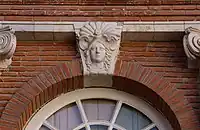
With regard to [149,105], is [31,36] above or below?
above

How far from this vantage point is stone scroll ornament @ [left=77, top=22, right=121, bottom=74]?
1005cm

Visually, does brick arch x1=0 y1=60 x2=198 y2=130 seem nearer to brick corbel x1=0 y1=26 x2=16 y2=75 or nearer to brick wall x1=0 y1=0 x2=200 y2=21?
brick corbel x1=0 y1=26 x2=16 y2=75

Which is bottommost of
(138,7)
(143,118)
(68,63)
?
(143,118)

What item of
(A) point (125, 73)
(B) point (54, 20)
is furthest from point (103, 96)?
(B) point (54, 20)

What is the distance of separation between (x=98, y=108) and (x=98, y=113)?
9cm

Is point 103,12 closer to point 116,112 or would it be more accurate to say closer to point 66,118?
point 116,112

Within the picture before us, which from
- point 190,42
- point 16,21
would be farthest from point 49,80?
point 190,42

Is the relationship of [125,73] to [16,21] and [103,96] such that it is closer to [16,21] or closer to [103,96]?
[103,96]

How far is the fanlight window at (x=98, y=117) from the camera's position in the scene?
1005 centimetres

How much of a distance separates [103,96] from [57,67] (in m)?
0.70

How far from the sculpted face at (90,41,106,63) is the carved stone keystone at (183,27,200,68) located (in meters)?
1.00

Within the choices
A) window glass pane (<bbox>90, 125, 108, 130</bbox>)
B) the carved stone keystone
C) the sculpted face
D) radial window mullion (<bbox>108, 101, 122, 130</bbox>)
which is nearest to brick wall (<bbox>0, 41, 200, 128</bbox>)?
the carved stone keystone

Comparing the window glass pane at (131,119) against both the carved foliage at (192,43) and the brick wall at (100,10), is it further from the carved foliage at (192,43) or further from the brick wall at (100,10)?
the brick wall at (100,10)

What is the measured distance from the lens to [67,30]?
1019 centimetres
